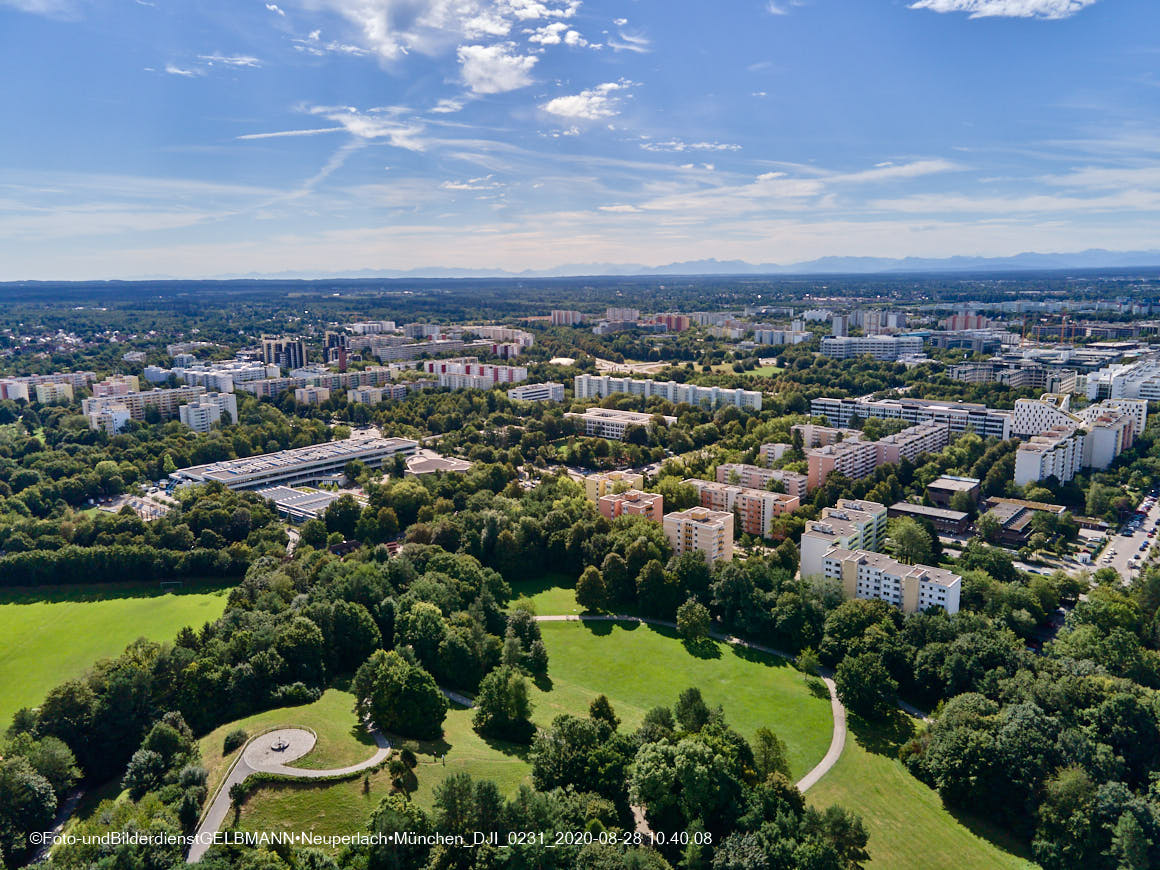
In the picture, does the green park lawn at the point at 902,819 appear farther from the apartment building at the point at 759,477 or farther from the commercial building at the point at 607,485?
the commercial building at the point at 607,485

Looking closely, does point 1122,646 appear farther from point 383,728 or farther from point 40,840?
point 40,840

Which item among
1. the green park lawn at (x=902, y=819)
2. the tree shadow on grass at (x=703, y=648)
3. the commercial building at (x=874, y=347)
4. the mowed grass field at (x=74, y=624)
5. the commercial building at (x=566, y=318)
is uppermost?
the commercial building at (x=566, y=318)

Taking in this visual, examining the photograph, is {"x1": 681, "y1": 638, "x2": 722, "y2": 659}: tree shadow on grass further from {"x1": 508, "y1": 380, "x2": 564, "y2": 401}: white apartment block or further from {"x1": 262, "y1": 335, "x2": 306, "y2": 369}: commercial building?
{"x1": 262, "y1": 335, "x2": 306, "y2": 369}: commercial building

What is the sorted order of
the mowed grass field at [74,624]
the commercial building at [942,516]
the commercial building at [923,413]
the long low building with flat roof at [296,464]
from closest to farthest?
the mowed grass field at [74,624] < the commercial building at [942,516] < the long low building with flat roof at [296,464] < the commercial building at [923,413]

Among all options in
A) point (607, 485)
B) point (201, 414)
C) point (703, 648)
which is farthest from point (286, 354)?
point (703, 648)

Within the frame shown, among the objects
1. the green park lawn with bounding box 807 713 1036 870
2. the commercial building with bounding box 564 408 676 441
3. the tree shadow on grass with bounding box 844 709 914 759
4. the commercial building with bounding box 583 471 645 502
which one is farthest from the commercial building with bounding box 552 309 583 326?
the green park lawn with bounding box 807 713 1036 870

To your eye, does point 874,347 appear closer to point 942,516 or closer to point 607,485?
point 942,516

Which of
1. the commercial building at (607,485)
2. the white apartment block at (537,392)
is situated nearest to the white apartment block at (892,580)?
the commercial building at (607,485)
